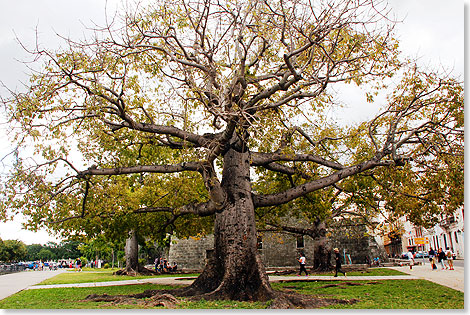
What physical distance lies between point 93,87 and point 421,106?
32.6 feet

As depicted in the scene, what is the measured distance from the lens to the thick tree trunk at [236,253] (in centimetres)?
902

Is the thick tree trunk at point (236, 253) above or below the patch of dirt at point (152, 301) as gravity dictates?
above

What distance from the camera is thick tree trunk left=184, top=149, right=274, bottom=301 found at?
902 centimetres

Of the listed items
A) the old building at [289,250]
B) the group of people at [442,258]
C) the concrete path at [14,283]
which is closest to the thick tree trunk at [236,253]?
the concrete path at [14,283]

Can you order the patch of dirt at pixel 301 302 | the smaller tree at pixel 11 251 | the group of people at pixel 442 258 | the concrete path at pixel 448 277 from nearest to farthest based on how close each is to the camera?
1. the patch of dirt at pixel 301 302
2. the concrete path at pixel 448 277
3. the group of people at pixel 442 258
4. the smaller tree at pixel 11 251

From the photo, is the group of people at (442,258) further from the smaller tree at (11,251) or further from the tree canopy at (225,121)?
the smaller tree at (11,251)

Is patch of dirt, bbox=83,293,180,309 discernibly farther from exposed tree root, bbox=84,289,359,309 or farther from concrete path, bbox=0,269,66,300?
concrete path, bbox=0,269,66,300

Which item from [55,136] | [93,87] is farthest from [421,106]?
[55,136]

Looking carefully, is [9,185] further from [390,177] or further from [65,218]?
[390,177]

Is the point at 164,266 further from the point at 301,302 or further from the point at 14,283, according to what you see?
the point at 301,302

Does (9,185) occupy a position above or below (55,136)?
below

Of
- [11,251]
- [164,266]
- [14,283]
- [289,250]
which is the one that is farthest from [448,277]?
[11,251]

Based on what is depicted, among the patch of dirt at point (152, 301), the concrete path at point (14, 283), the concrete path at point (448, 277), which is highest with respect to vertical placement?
the concrete path at point (448, 277)

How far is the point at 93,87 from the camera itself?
10070 mm
